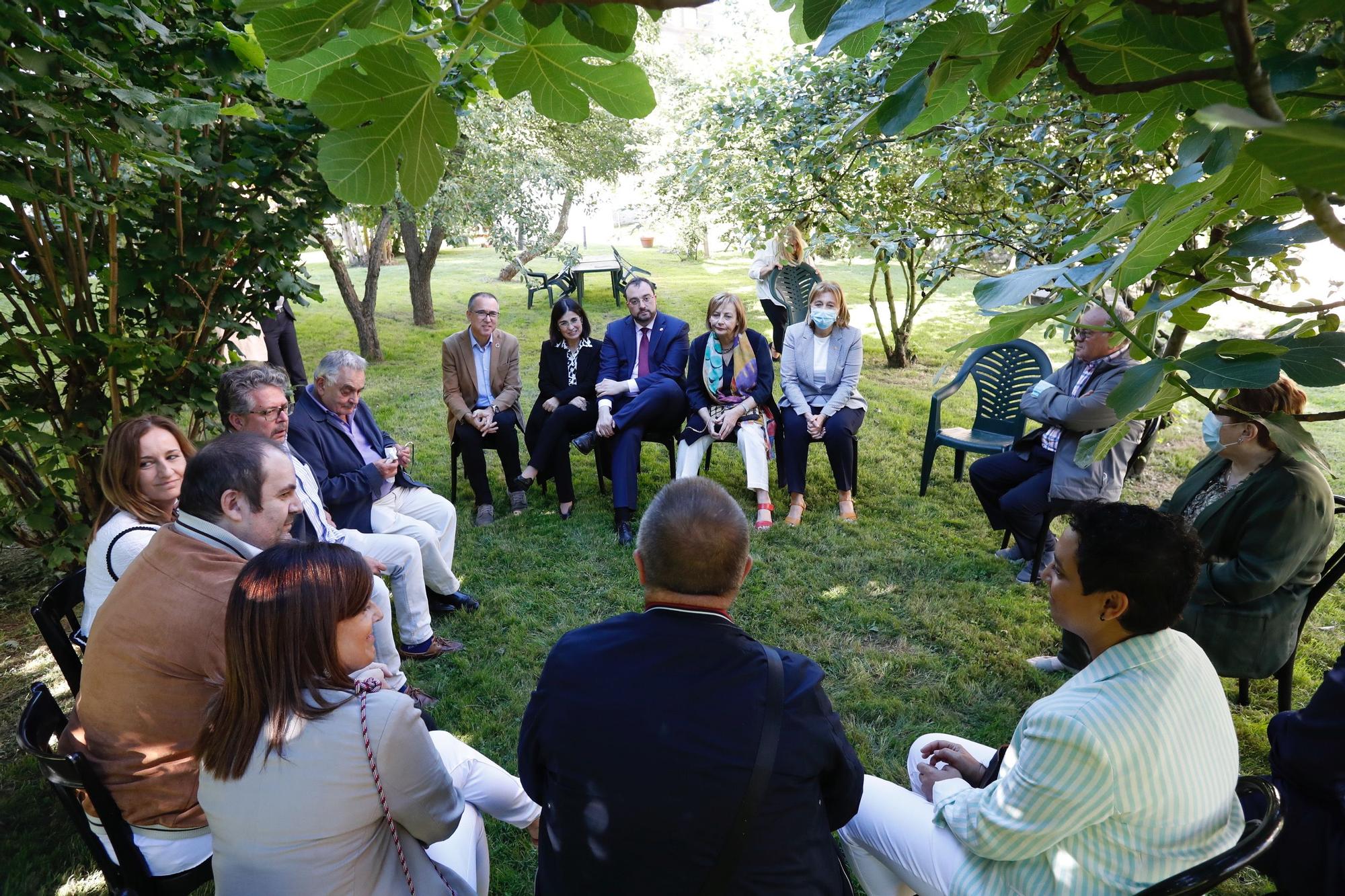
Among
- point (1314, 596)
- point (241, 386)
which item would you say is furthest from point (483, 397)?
point (1314, 596)

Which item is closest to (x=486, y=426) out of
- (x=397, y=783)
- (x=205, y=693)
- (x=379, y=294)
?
(x=205, y=693)

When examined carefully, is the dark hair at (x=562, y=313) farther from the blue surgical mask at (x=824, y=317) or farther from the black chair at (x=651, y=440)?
the blue surgical mask at (x=824, y=317)

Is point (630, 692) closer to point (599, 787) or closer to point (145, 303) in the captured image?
point (599, 787)

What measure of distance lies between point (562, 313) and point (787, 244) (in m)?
3.07

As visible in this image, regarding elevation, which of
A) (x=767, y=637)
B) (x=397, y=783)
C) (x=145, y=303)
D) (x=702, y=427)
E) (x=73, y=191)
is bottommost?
(x=767, y=637)

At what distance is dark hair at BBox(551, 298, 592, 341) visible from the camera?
584 centimetres

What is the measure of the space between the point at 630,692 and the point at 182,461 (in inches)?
82.7

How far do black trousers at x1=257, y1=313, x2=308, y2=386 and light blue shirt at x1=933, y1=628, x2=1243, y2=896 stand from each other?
6297 millimetres

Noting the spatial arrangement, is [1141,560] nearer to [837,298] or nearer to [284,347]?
[837,298]

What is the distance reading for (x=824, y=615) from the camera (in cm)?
416

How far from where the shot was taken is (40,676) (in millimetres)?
3555

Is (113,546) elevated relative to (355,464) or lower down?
elevated

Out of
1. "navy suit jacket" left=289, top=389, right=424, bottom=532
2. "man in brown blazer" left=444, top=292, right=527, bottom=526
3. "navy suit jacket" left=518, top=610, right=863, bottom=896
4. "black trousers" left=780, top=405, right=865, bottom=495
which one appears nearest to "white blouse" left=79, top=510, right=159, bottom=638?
"navy suit jacket" left=289, top=389, right=424, bottom=532

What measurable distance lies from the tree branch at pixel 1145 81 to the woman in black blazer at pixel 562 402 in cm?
486
